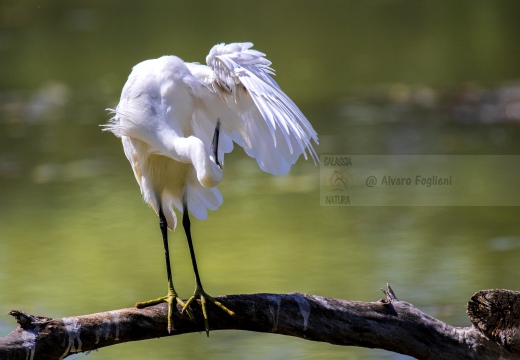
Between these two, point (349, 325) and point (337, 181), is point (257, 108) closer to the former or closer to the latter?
point (349, 325)

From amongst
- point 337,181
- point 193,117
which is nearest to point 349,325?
point 193,117

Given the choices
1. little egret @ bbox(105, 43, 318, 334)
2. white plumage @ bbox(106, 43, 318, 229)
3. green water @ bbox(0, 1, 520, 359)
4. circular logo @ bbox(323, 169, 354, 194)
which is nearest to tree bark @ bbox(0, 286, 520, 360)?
little egret @ bbox(105, 43, 318, 334)

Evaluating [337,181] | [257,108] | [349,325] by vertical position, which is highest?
[337,181]

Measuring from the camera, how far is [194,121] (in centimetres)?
379

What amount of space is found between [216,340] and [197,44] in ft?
23.3

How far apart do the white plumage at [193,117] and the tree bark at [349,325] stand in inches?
19.6

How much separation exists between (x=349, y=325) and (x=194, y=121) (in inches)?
43.3

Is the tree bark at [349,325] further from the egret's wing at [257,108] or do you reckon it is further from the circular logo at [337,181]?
the circular logo at [337,181]

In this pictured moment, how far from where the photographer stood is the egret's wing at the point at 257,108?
3.24 meters

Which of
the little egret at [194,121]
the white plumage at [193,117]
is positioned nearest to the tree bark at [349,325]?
the little egret at [194,121]

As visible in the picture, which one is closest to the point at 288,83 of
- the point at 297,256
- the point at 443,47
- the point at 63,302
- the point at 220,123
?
the point at 443,47

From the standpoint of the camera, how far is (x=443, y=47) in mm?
11344

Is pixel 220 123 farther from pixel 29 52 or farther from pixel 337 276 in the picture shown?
pixel 29 52

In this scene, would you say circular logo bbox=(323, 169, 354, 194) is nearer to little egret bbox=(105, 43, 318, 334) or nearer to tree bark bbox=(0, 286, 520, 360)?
little egret bbox=(105, 43, 318, 334)
